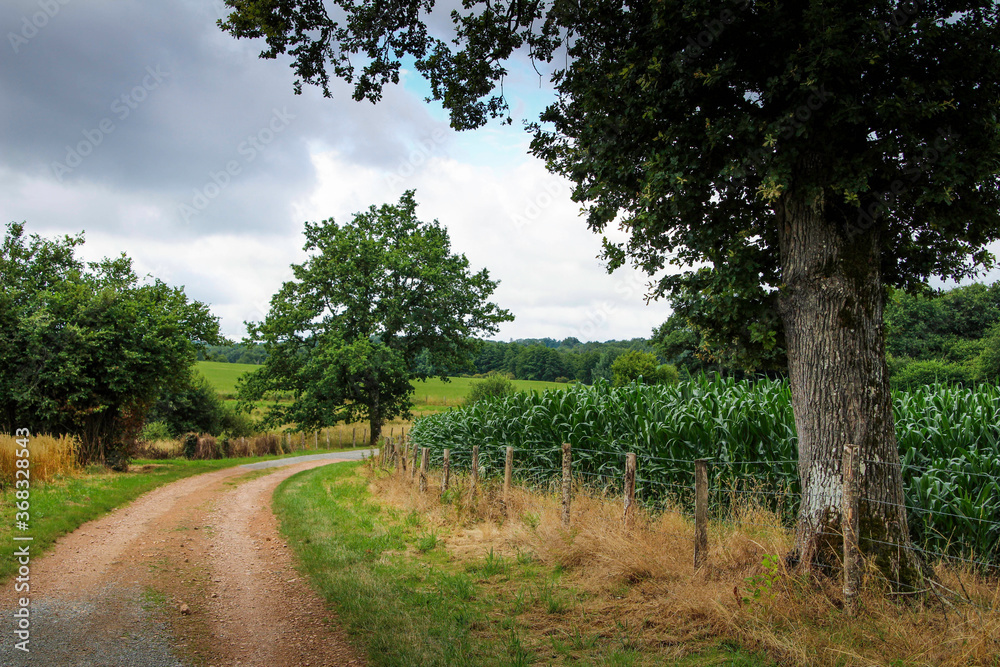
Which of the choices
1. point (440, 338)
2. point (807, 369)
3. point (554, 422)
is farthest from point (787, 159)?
point (440, 338)

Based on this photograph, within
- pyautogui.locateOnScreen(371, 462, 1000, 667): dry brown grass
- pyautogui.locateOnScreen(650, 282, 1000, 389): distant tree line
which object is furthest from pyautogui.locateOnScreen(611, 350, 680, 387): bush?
pyautogui.locateOnScreen(371, 462, 1000, 667): dry brown grass

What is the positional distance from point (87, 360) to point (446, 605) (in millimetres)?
16957

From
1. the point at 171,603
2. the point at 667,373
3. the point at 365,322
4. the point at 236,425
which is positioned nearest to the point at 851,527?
the point at 171,603

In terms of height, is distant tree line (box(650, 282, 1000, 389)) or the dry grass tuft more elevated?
distant tree line (box(650, 282, 1000, 389))

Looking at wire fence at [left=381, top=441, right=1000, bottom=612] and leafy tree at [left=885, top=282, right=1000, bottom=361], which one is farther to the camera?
leafy tree at [left=885, top=282, right=1000, bottom=361]

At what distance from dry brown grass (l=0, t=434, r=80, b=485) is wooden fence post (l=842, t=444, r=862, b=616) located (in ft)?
47.8

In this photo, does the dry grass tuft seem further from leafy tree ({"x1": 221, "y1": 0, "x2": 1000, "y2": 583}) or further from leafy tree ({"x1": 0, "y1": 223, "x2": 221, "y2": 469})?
leafy tree ({"x1": 221, "y1": 0, "x2": 1000, "y2": 583})

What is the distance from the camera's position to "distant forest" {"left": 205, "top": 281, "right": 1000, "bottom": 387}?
37500 millimetres

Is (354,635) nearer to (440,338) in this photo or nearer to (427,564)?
(427,564)

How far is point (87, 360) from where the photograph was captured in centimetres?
1716

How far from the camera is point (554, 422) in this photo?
1110 cm

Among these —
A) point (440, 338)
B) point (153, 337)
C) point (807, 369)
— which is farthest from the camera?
point (440, 338)

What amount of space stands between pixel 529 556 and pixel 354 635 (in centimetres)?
267

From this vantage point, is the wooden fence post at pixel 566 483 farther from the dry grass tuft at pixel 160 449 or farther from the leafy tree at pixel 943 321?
the leafy tree at pixel 943 321
